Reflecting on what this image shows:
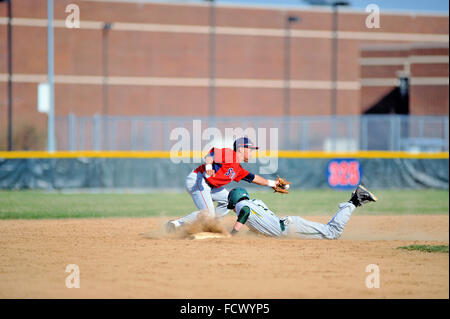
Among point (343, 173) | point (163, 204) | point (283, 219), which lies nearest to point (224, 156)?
point (283, 219)

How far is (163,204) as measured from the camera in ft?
61.3

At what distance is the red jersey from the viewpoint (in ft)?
33.0

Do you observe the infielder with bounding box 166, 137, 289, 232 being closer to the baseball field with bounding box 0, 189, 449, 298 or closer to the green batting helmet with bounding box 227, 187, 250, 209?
the green batting helmet with bounding box 227, 187, 250, 209

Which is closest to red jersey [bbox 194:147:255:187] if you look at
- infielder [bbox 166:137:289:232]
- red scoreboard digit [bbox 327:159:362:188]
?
infielder [bbox 166:137:289:232]

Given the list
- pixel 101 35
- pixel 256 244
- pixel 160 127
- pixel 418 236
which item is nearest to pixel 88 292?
pixel 256 244

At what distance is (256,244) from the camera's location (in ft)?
32.1

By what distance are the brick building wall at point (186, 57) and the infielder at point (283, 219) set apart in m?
25.9

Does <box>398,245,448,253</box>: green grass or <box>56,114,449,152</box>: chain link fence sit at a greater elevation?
<box>56,114,449,152</box>: chain link fence

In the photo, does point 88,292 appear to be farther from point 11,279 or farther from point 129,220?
point 129,220

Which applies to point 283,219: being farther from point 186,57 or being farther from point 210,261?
point 186,57

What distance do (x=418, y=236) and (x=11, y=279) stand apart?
7509 millimetres

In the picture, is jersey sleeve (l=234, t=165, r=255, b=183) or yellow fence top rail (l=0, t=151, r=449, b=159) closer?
jersey sleeve (l=234, t=165, r=255, b=183)

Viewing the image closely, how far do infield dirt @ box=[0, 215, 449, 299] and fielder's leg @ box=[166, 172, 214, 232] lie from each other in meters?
0.40

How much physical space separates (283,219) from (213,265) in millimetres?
2354
